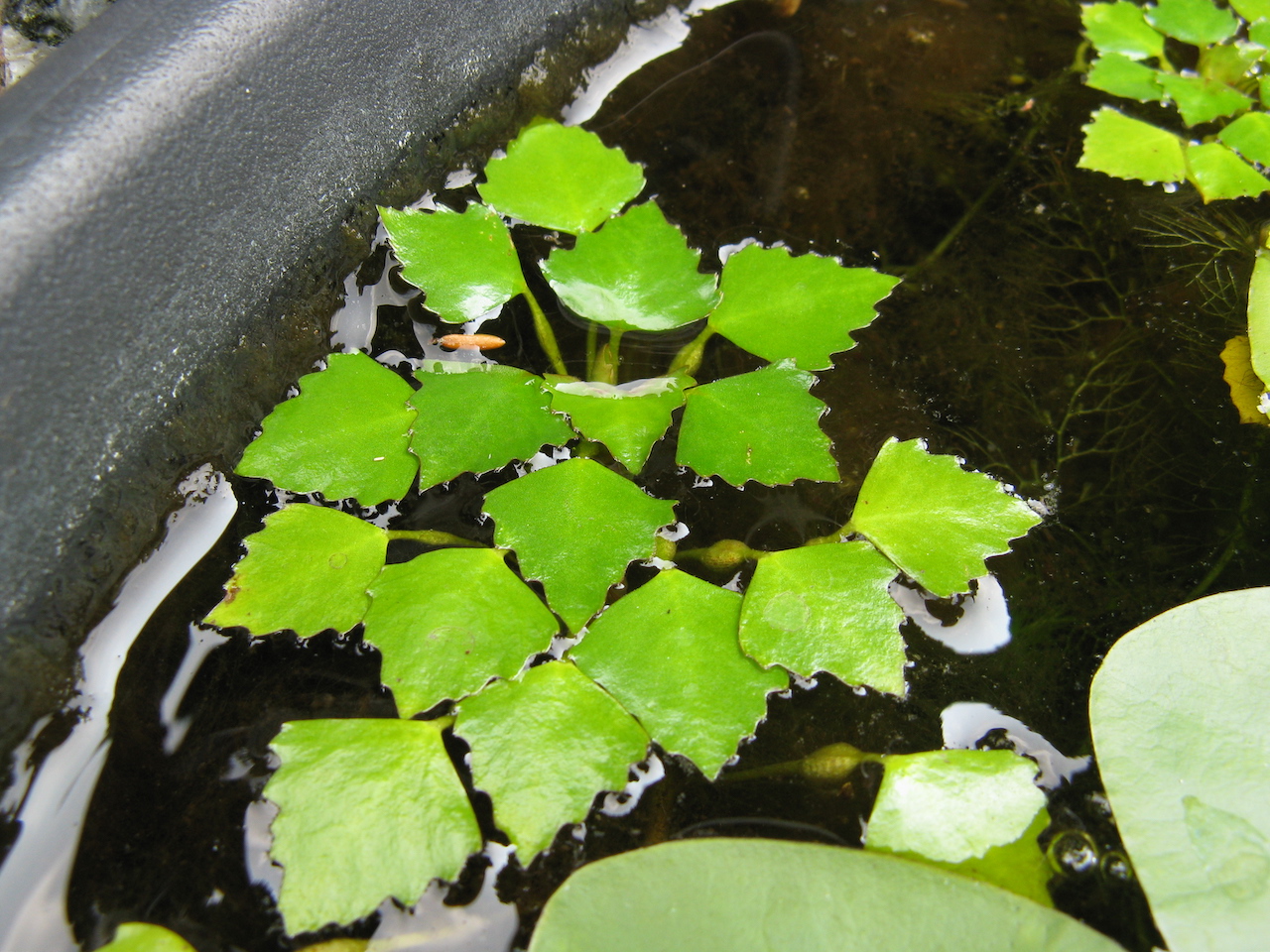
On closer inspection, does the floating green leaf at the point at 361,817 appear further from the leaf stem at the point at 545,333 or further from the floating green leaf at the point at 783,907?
the leaf stem at the point at 545,333

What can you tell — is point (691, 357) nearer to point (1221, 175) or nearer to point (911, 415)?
point (911, 415)

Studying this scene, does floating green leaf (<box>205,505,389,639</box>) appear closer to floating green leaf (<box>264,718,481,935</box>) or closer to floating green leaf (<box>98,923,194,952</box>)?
floating green leaf (<box>264,718,481,935</box>)

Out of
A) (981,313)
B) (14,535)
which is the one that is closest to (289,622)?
(14,535)

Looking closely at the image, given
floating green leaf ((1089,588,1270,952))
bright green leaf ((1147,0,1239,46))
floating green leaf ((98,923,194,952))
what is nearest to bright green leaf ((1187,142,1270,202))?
bright green leaf ((1147,0,1239,46))

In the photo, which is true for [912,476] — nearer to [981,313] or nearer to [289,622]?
[981,313]

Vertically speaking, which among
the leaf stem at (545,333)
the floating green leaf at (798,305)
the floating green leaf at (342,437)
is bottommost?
the floating green leaf at (798,305)

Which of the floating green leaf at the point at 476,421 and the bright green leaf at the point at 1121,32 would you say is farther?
the bright green leaf at the point at 1121,32

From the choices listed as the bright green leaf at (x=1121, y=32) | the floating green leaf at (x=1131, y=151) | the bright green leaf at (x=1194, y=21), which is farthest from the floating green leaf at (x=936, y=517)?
the bright green leaf at (x=1194, y=21)
